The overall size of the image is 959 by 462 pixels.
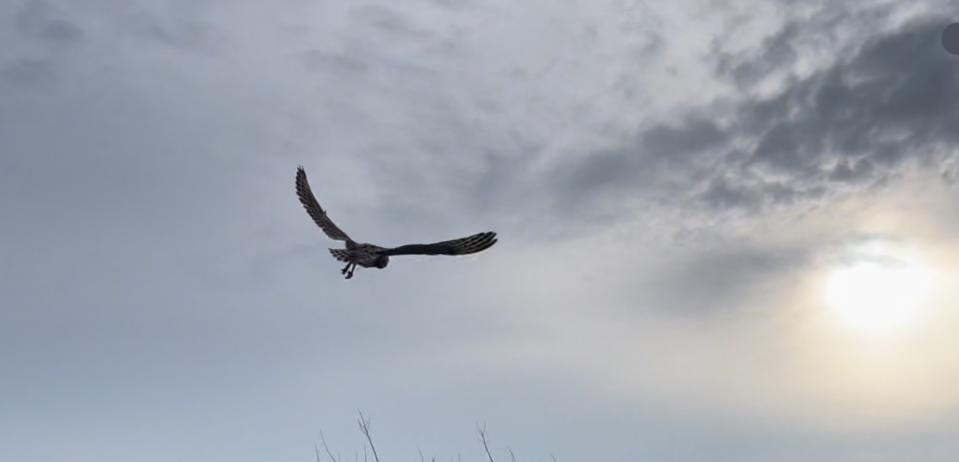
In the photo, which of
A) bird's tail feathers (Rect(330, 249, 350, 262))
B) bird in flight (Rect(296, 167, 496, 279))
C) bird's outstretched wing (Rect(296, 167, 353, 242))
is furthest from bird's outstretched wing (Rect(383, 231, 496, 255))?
bird's outstretched wing (Rect(296, 167, 353, 242))

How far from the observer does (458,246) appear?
25.2m

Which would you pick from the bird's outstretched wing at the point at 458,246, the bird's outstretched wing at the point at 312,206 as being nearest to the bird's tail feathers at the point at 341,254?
the bird's outstretched wing at the point at 458,246

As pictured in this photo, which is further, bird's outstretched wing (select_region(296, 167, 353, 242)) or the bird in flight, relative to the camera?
bird's outstretched wing (select_region(296, 167, 353, 242))

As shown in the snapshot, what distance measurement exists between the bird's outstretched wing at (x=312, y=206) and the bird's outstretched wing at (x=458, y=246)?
18.9 feet

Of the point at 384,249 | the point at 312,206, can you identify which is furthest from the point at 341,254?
the point at 312,206

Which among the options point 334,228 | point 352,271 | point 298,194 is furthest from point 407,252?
point 298,194

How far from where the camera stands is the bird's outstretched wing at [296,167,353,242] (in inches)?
1251

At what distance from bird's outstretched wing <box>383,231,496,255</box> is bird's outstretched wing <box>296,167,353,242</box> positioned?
5.76m

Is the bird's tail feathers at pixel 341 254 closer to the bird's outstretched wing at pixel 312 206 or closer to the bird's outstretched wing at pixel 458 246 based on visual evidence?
the bird's outstretched wing at pixel 458 246

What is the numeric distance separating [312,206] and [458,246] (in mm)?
9983

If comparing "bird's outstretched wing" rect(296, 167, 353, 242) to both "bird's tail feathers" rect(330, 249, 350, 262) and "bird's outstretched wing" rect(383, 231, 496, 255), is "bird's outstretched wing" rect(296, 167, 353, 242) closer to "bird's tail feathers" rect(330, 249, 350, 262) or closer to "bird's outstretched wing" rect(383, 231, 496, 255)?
"bird's tail feathers" rect(330, 249, 350, 262)

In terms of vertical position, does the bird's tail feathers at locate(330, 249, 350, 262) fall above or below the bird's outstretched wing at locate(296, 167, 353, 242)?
below

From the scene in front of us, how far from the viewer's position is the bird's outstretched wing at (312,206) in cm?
3178

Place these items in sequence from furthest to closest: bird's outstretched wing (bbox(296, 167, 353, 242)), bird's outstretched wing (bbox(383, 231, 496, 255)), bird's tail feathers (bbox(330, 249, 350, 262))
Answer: bird's outstretched wing (bbox(296, 167, 353, 242))
bird's tail feathers (bbox(330, 249, 350, 262))
bird's outstretched wing (bbox(383, 231, 496, 255))
